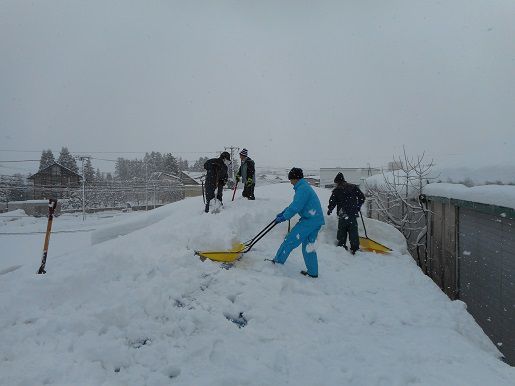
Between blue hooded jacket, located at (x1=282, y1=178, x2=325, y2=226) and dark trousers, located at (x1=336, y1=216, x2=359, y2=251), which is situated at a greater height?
blue hooded jacket, located at (x1=282, y1=178, x2=325, y2=226)

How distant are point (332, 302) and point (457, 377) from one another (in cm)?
190

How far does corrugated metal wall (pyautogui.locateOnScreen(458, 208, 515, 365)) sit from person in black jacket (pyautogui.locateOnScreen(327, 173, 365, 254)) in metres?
2.30

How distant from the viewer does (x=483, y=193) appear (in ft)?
19.7

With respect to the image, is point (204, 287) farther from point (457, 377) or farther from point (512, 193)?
point (512, 193)

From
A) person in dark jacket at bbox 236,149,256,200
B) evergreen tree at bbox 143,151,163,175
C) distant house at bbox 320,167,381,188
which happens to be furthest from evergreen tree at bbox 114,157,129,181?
person in dark jacket at bbox 236,149,256,200

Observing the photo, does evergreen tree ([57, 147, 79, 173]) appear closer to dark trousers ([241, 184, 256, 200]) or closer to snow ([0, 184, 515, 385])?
dark trousers ([241, 184, 256, 200])

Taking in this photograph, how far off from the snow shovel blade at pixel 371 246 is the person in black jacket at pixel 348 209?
47cm

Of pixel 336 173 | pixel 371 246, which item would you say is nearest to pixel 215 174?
pixel 371 246

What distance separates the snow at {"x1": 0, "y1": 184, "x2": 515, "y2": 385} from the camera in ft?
9.92

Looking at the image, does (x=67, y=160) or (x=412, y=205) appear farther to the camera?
(x=67, y=160)

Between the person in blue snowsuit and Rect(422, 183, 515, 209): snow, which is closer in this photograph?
Rect(422, 183, 515, 209): snow

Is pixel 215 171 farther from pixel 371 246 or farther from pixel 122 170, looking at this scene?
pixel 122 170

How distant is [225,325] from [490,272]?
17.7ft

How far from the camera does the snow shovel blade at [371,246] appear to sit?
783 cm
